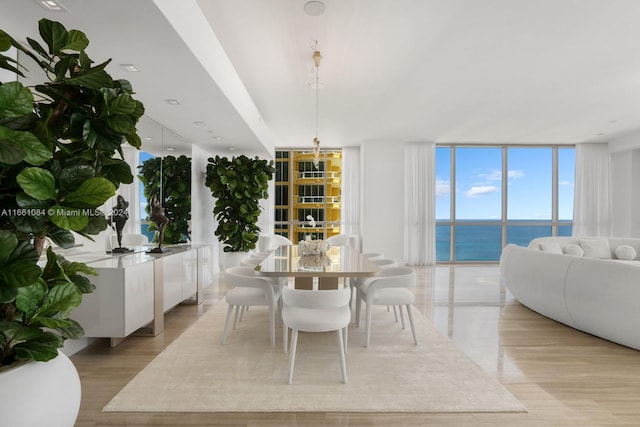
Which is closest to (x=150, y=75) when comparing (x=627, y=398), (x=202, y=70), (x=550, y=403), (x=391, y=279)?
(x=202, y=70)

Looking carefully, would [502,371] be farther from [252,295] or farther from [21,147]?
[21,147]

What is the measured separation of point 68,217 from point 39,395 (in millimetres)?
540

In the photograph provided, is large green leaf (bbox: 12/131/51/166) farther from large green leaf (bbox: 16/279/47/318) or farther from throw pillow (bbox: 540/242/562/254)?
throw pillow (bbox: 540/242/562/254)

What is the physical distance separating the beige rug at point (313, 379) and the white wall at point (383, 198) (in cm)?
474

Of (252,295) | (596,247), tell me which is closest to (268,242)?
(252,295)

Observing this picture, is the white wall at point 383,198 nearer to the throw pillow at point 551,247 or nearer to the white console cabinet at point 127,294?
the throw pillow at point 551,247

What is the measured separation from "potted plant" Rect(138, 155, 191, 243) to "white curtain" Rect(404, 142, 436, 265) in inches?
199

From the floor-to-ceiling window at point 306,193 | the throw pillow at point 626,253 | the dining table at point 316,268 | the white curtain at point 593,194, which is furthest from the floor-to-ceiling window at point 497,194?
the dining table at point 316,268

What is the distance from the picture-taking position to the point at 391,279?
10.3ft

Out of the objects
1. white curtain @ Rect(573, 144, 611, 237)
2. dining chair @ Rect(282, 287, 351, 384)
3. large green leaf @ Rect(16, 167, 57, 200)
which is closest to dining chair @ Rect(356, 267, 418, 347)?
dining chair @ Rect(282, 287, 351, 384)

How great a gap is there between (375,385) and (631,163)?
9.06 m

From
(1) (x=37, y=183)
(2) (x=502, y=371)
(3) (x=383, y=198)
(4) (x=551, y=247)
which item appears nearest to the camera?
(1) (x=37, y=183)

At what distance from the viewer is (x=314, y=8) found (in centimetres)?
295

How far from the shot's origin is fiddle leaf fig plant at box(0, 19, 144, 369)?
100 centimetres
